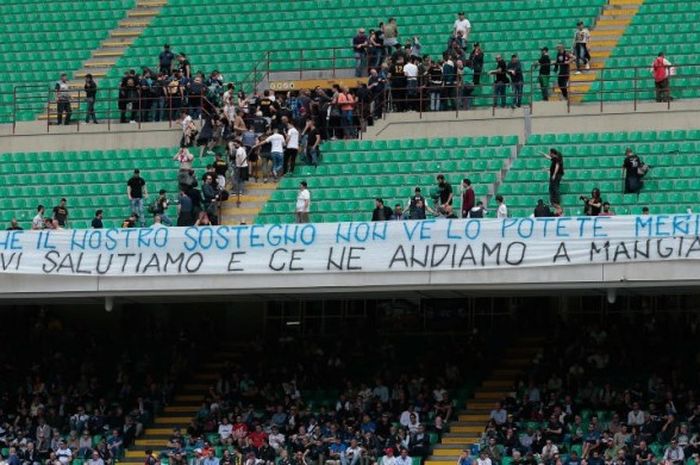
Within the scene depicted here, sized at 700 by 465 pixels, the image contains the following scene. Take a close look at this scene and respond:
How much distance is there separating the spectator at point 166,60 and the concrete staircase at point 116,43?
185cm

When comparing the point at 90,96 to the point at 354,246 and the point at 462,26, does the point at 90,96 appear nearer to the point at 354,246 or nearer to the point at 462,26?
the point at 462,26

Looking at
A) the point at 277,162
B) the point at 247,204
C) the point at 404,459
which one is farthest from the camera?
the point at 277,162

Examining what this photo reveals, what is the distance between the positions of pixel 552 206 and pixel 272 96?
7.05 m

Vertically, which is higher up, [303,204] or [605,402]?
[303,204]

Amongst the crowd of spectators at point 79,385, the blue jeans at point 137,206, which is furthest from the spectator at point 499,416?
the blue jeans at point 137,206

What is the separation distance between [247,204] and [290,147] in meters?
1.31

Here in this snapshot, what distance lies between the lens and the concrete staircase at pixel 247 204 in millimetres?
33688

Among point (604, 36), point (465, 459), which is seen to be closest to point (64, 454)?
point (465, 459)

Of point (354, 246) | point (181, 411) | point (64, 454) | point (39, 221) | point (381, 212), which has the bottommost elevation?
point (64, 454)

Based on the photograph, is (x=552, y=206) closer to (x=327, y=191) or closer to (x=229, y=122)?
(x=327, y=191)

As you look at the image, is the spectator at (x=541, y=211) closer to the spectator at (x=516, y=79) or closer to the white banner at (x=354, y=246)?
the white banner at (x=354, y=246)

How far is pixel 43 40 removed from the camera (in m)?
42.6

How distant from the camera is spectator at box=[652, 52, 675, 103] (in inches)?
1363

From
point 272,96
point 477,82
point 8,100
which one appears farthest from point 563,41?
point 8,100
